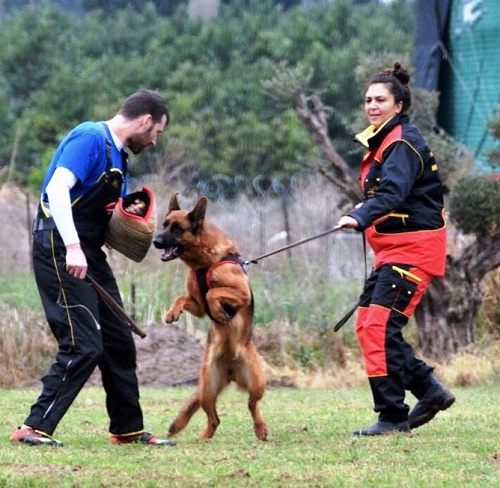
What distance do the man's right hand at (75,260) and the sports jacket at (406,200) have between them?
162cm

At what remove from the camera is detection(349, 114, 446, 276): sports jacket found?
7098mm

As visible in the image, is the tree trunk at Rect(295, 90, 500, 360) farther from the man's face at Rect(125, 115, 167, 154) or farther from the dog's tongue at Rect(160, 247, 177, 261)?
the man's face at Rect(125, 115, 167, 154)

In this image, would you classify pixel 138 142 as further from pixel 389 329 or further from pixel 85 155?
pixel 389 329

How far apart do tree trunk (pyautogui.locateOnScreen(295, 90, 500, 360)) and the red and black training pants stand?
5.00 metres

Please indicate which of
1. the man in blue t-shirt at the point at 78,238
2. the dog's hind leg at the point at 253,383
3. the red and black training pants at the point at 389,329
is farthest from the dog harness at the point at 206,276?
the red and black training pants at the point at 389,329

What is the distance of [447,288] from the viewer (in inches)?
480

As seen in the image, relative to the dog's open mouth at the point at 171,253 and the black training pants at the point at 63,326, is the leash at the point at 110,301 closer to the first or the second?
the black training pants at the point at 63,326

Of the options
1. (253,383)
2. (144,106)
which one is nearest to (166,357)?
(253,383)

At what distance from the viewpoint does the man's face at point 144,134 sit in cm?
684

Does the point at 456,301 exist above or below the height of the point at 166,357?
above

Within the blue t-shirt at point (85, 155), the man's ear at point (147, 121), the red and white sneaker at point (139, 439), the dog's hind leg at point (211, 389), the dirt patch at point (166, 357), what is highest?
the man's ear at point (147, 121)

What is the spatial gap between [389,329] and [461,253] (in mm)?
5496

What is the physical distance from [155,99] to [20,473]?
2228 millimetres

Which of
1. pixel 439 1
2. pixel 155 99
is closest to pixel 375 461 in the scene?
pixel 155 99
